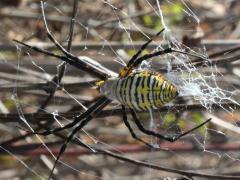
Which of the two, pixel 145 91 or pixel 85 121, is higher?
pixel 145 91

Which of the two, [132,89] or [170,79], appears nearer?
[132,89]

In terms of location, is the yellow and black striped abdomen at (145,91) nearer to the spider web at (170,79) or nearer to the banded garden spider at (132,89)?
the banded garden spider at (132,89)

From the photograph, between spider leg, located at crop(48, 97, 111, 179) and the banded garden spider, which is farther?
spider leg, located at crop(48, 97, 111, 179)

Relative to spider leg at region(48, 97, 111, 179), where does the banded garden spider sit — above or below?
above

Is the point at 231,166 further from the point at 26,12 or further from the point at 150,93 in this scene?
the point at 26,12

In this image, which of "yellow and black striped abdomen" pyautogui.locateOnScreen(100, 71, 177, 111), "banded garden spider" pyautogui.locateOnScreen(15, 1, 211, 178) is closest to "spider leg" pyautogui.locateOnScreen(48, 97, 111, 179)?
"banded garden spider" pyautogui.locateOnScreen(15, 1, 211, 178)

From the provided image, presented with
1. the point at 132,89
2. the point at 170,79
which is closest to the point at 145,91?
the point at 132,89

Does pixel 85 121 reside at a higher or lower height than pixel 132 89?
lower

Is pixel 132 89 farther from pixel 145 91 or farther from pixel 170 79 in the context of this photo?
pixel 170 79

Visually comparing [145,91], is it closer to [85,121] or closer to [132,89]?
[132,89]

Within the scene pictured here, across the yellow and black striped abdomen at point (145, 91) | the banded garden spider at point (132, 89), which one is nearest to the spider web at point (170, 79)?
the banded garden spider at point (132, 89)

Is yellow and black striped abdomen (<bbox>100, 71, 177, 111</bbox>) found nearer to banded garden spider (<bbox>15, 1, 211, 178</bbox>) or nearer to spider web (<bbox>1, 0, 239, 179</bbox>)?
banded garden spider (<bbox>15, 1, 211, 178</bbox>)
